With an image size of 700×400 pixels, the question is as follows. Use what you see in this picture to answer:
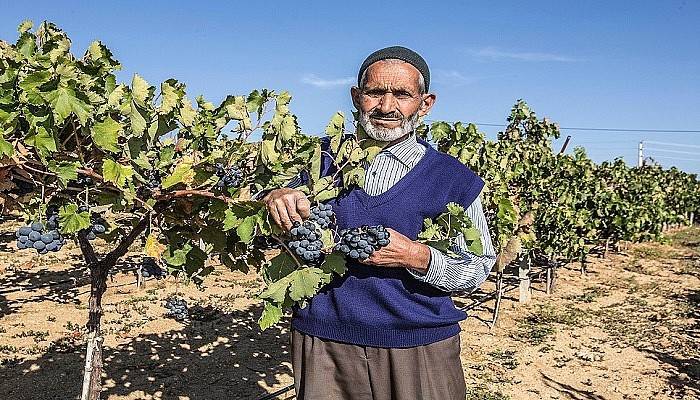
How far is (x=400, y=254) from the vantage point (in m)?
2.30

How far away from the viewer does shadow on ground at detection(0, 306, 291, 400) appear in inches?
237

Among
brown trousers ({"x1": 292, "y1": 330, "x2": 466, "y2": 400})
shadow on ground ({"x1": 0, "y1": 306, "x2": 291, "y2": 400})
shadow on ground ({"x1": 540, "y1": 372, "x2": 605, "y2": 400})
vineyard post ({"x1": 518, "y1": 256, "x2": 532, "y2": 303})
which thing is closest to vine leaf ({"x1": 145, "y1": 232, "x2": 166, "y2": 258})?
brown trousers ({"x1": 292, "y1": 330, "x2": 466, "y2": 400})

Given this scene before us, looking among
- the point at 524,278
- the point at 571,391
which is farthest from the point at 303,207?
the point at 524,278

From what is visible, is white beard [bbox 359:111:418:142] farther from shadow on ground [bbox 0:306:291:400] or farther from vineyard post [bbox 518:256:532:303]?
vineyard post [bbox 518:256:532:303]

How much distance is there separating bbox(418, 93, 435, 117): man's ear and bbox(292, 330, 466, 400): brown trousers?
97 centimetres

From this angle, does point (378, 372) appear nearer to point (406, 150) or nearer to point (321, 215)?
point (321, 215)

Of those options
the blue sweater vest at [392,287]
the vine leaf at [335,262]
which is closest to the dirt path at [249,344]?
the blue sweater vest at [392,287]

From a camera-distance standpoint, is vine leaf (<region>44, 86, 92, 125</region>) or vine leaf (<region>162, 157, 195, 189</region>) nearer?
vine leaf (<region>44, 86, 92, 125</region>)

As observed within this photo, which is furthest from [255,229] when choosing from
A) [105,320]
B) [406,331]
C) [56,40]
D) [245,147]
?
[105,320]

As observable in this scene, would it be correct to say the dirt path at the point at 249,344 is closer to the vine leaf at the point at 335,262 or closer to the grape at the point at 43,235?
the grape at the point at 43,235

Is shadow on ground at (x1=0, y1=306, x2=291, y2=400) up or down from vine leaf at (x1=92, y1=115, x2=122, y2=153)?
down

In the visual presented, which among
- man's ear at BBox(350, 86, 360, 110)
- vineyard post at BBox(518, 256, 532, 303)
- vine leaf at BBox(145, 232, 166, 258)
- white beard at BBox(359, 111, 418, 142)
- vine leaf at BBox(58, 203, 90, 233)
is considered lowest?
vineyard post at BBox(518, 256, 532, 303)

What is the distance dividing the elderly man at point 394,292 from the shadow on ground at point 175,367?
3.77m

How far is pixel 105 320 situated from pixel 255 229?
6910mm
